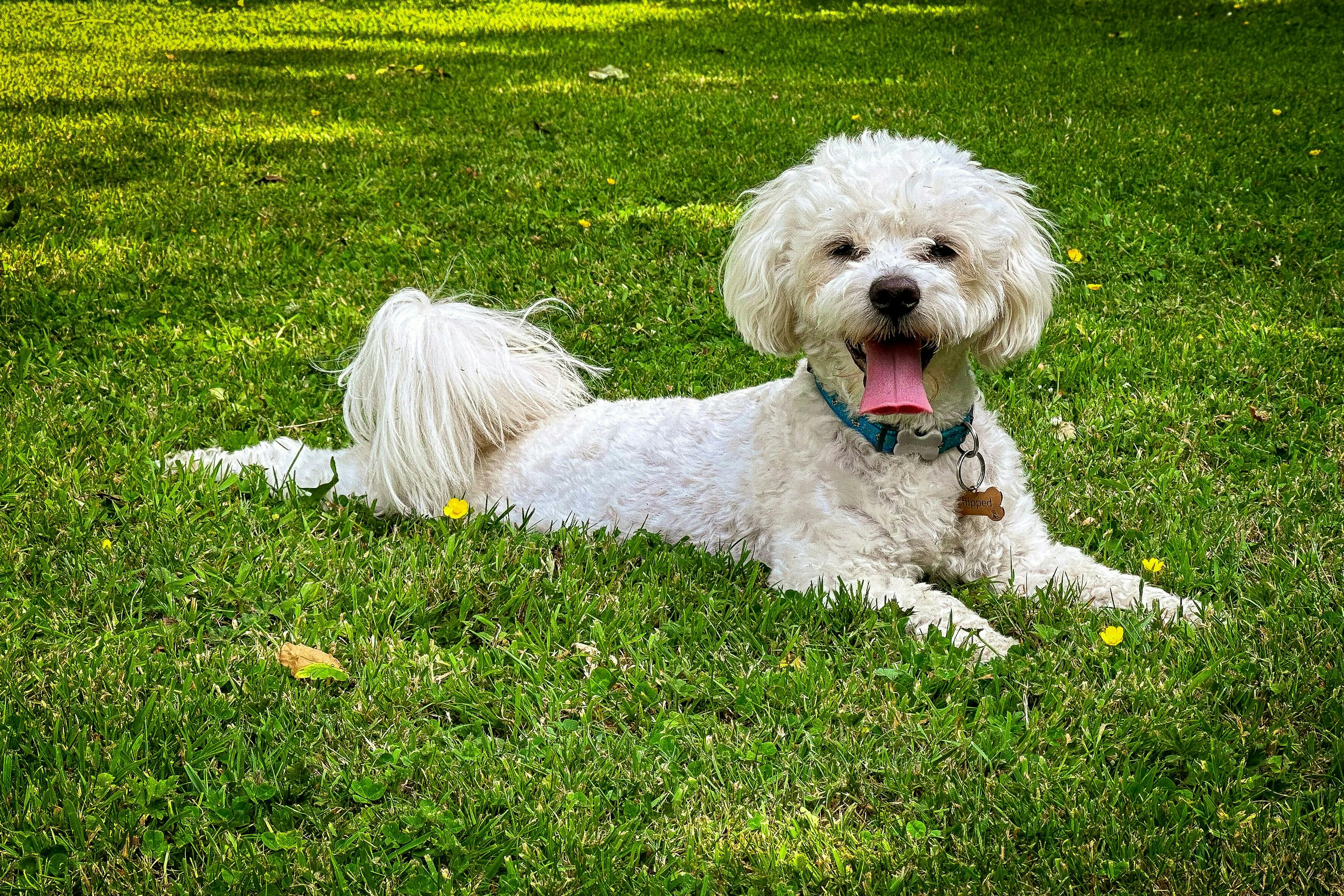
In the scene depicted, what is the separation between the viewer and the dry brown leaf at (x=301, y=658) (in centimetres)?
313

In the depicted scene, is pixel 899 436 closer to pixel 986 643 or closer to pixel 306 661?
pixel 986 643

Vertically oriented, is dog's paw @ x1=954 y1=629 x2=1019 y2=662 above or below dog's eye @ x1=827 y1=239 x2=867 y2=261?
below

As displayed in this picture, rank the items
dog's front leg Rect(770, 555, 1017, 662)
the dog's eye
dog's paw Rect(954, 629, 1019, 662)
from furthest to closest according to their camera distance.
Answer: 1. the dog's eye
2. dog's front leg Rect(770, 555, 1017, 662)
3. dog's paw Rect(954, 629, 1019, 662)

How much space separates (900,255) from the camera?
3453mm

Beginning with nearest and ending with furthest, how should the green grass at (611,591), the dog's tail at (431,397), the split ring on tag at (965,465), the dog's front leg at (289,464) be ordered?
the green grass at (611,591) → the split ring on tag at (965,465) → the dog's tail at (431,397) → the dog's front leg at (289,464)

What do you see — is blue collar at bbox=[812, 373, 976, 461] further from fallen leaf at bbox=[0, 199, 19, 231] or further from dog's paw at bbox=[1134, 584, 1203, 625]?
fallen leaf at bbox=[0, 199, 19, 231]

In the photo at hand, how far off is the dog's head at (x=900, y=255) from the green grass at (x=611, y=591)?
89 cm

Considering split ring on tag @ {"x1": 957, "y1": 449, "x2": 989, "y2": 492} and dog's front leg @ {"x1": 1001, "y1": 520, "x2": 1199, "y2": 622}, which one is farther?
split ring on tag @ {"x1": 957, "y1": 449, "x2": 989, "y2": 492}

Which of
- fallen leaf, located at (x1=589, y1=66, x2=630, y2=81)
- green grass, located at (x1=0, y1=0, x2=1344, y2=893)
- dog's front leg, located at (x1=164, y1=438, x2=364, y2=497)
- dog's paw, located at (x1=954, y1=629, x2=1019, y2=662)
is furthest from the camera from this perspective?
fallen leaf, located at (x1=589, y1=66, x2=630, y2=81)

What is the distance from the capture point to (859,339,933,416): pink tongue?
3381 millimetres

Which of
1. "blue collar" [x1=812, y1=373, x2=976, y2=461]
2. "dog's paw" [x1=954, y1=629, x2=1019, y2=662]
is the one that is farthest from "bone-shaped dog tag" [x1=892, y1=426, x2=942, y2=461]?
"dog's paw" [x1=954, y1=629, x2=1019, y2=662]

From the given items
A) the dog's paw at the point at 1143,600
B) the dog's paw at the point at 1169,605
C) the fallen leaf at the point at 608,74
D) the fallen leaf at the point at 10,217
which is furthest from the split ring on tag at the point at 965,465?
the fallen leaf at the point at 608,74

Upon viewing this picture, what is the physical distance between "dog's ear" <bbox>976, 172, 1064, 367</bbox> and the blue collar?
0.80 ft

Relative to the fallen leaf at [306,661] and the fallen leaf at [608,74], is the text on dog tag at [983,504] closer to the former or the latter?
the fallen leaf at [306,661]
